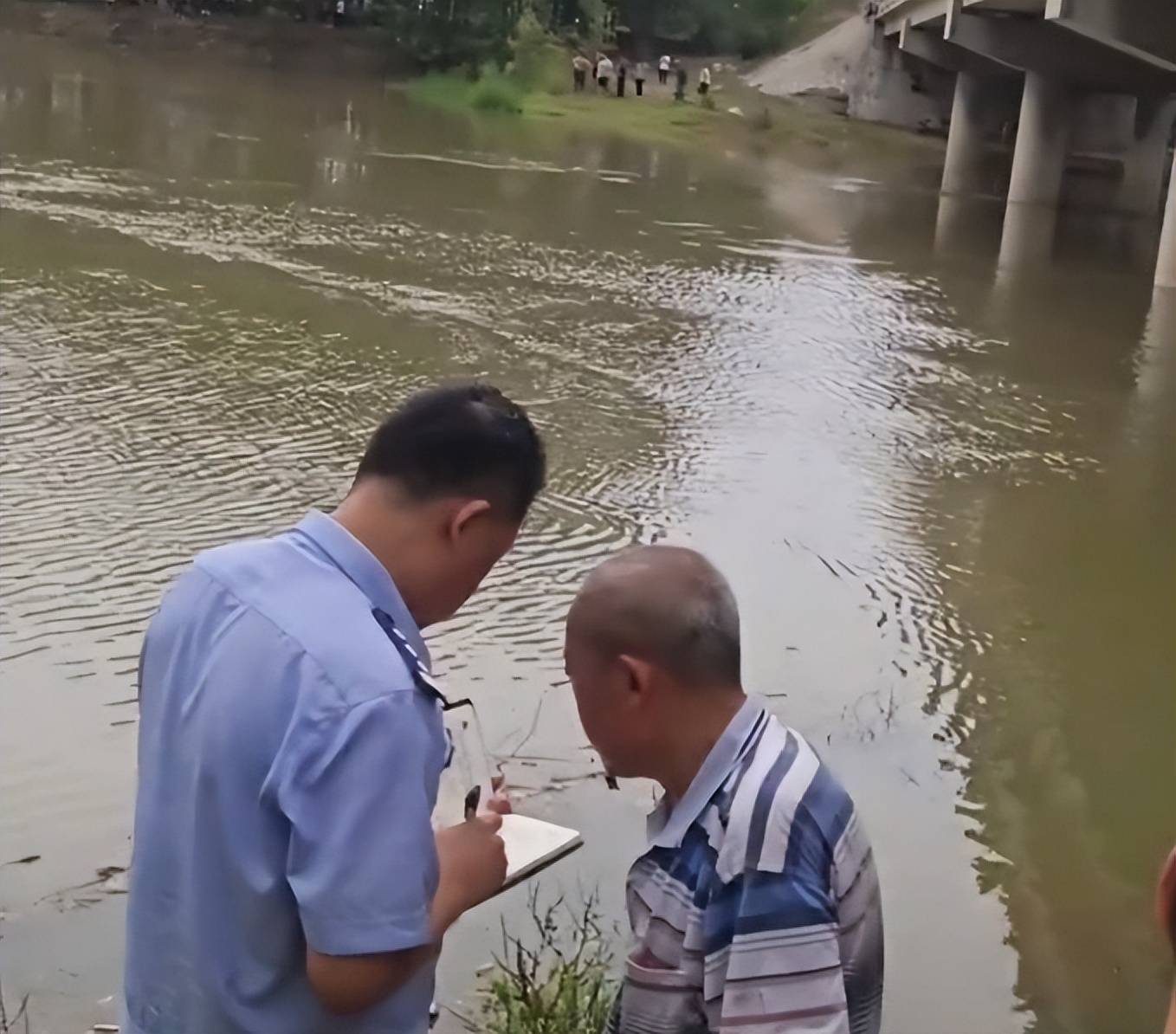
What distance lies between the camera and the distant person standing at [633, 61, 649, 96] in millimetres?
39234

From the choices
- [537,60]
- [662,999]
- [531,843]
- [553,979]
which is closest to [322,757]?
[662,999]

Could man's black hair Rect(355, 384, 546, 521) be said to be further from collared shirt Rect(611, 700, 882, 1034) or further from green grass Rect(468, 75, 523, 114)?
green grass Rect(468, 75, 523, 114)

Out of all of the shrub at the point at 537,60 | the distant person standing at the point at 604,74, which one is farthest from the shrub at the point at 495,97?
the distant person standing at the point at 604,74

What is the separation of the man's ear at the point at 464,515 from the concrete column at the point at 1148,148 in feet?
109

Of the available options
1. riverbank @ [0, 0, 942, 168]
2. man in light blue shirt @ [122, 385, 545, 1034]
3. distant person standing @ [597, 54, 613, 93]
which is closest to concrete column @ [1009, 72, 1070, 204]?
riverbank @ [0, 0, 942, 168]

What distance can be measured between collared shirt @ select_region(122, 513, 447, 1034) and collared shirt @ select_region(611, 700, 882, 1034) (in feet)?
1.03

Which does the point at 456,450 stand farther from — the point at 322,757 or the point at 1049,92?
the point at 1049,92

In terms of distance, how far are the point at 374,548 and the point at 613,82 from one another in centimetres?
4097

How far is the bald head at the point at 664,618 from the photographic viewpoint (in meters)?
1.97

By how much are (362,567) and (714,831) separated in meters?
0.54

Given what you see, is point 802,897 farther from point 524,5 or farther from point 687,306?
point 524,5

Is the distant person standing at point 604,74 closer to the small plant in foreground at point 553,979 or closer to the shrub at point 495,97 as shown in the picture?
the shrub at point 495,97

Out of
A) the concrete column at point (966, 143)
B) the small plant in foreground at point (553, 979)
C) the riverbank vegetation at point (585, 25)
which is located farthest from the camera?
the riverbank vegetation at point (585, 25)

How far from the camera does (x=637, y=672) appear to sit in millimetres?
1975
